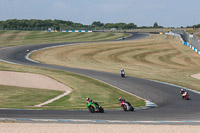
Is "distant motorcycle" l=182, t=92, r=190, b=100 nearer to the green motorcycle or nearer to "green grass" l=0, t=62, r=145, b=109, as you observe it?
"green grass" l=0, t=62, r=145, b=109

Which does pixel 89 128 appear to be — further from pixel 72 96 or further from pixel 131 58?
pixel 131 58

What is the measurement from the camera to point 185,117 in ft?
62.2

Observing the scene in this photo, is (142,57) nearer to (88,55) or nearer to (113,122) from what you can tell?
(88,55)

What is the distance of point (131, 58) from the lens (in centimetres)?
6016

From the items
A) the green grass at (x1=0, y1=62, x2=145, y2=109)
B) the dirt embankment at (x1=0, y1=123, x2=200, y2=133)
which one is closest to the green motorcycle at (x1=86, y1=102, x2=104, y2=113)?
the green grass at (x1=0, y1=62, x2=145, y2=109)

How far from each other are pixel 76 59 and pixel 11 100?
3544 centimetres

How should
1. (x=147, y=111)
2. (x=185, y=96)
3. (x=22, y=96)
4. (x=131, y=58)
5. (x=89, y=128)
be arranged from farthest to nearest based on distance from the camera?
(x=131, y=58) → (x=185, y=96) → (x=22, y=96) → (x=147, y=111) → (x=89, y=128)

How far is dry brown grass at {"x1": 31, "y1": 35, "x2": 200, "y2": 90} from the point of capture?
155 ft

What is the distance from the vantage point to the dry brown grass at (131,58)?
47312 millimetres

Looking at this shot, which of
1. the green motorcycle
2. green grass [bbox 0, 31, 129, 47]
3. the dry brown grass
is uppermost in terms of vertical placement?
green grass [bbox 0, 31, 129, 47]

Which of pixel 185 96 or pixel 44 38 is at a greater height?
pixel 44 38

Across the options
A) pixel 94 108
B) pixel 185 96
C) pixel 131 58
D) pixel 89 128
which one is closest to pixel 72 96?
pixel 94 108

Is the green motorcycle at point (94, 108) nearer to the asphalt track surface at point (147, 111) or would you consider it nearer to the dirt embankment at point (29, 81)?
the asphalt track surface at point (147, 111)

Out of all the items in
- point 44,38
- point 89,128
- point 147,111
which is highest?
point 44,38
